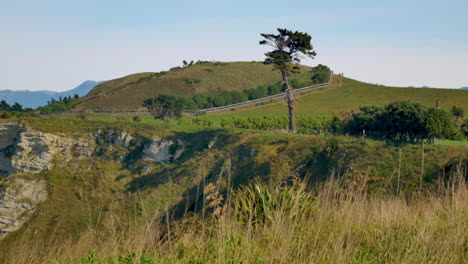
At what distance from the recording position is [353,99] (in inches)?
3519

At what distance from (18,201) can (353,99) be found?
64.8m

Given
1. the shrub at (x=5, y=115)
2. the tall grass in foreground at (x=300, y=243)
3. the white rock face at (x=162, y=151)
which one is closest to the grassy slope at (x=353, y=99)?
the white rock face at (x=162, y=151)

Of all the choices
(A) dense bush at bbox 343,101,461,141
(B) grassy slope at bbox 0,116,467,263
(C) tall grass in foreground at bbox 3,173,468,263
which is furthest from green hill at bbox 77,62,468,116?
(C) tall grass in foreground at bbox 3,173,468,263

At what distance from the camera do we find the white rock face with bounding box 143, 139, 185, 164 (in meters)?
56.9

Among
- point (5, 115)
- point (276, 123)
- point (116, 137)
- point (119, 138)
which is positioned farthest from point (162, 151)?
point (5, 115)

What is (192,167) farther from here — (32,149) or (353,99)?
(353,99)

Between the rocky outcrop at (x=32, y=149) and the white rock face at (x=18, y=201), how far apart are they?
11.3 ft

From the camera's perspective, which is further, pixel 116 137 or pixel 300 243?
pixel 116 137

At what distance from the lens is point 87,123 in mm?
65062

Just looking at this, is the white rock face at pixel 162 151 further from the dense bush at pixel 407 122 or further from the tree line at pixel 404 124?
the dense bush at pixel 407 122

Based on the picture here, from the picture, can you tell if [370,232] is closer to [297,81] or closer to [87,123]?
[87,123]

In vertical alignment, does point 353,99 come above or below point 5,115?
above

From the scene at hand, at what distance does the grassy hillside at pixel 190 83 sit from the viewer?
107m

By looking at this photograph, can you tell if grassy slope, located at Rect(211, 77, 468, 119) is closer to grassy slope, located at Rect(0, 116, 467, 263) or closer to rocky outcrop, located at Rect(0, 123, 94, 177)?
grassy slope, located at Rect(0, 116, 467, 263)
